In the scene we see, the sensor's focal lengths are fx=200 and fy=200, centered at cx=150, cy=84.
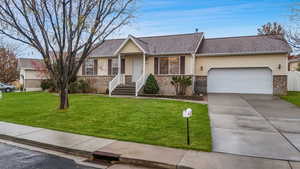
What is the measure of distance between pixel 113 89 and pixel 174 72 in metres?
5.25

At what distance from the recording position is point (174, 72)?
1667 centimetres

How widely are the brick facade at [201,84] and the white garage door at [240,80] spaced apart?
0.46 meters

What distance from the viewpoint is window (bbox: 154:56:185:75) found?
16.5 metres

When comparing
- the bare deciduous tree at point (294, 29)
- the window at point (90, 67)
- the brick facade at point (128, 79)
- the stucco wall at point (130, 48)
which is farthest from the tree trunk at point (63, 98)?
the bare deciduous tree at point (294, 29)

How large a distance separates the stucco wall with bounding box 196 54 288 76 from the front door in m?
4.92

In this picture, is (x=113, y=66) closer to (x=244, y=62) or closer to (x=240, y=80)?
(x=240, y=80)

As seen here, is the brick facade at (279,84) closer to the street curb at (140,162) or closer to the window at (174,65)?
the window at (174,65)

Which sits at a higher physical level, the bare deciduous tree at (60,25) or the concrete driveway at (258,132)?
the bare deciduous tree at (60,25)

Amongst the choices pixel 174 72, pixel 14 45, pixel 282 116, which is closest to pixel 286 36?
pixel 282 116

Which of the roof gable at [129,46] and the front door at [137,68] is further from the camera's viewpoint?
the front door at [137,68]

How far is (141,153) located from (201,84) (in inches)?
527

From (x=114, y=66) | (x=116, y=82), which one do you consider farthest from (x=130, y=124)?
(x=114, y=66)

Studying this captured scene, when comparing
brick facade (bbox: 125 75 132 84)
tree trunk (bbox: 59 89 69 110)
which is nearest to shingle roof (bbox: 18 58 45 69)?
brick facade (bbox: 125 75 132 84)

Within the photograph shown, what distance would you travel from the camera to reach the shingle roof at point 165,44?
16639 millimetres
